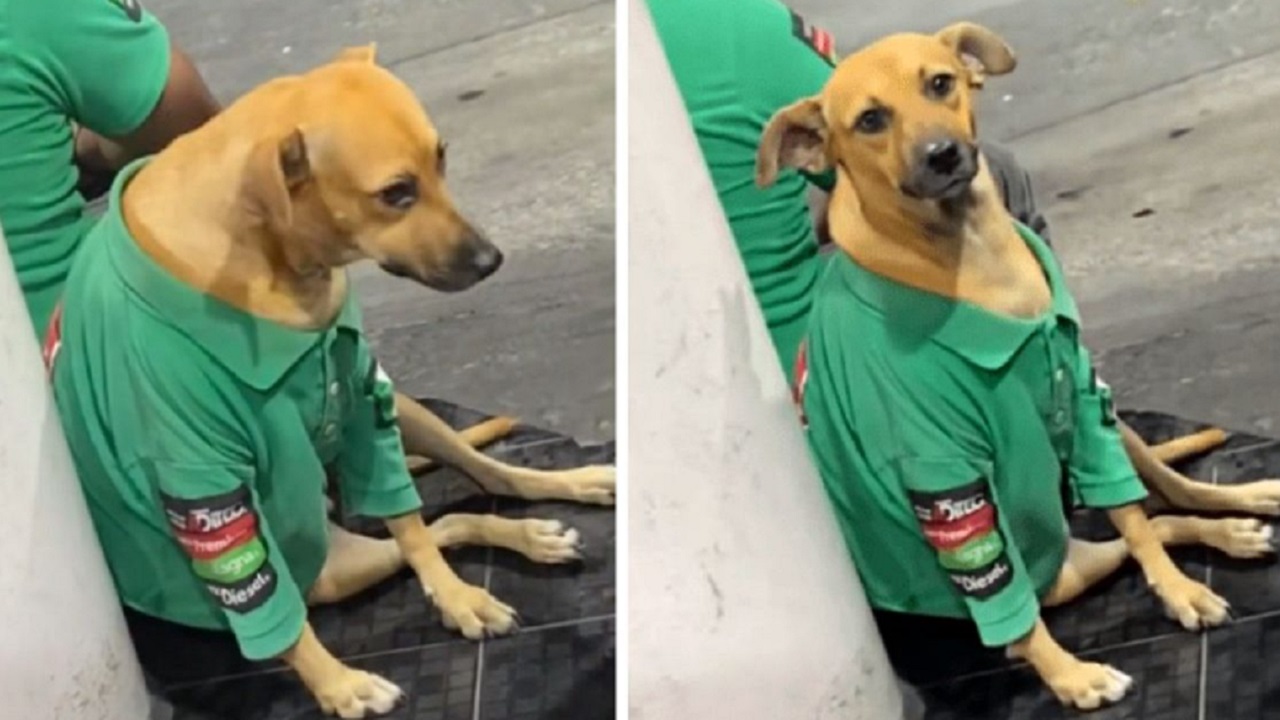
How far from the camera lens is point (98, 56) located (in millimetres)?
1195

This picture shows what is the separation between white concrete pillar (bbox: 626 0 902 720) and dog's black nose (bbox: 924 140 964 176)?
4.8 inches

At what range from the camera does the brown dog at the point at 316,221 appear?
45.0 inches

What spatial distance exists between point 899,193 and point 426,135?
28cm

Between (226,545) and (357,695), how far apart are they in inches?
5.0

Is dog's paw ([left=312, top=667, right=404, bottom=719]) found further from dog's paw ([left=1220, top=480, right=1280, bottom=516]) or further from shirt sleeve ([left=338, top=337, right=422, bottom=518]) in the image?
dog's paw ([left=1220, top=480, right=1280, bottom=516])

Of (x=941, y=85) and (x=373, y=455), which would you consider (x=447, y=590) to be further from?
(x=941, y=85)

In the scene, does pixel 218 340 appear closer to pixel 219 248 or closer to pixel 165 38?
pixel 219 248

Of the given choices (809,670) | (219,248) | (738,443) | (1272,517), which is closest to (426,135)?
(219,248)

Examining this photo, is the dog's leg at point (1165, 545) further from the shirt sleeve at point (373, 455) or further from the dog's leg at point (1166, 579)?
the shirt sleeve at point (373, 455)

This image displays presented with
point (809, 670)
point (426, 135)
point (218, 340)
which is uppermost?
point (426, 135)

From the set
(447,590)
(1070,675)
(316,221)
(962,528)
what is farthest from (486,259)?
(1070,675)

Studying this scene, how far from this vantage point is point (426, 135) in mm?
1159

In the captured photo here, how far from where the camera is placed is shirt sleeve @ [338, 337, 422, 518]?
123 centimetres

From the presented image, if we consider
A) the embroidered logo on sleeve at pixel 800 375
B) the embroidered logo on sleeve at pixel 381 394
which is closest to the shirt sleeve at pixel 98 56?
the embroidered logo on sleeve at pixel 381 394
